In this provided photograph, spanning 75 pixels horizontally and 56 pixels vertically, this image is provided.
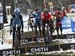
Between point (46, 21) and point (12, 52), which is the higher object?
point (46, 21)

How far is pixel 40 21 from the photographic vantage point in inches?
104

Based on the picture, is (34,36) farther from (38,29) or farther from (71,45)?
(71,45)

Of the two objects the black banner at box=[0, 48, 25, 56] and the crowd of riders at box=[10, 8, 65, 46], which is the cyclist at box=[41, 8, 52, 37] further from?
the black banner at box=[0, 48, 25, 56]

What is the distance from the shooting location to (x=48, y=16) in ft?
8.69

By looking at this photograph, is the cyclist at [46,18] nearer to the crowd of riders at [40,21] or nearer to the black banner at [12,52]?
the crowd of riders at [40,21]

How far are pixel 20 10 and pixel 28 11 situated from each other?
9 cm

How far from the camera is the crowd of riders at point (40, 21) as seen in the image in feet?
8.52

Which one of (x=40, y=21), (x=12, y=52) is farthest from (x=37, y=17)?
(x=12, y=52)

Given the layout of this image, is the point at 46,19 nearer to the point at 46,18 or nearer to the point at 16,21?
the point at 46,18

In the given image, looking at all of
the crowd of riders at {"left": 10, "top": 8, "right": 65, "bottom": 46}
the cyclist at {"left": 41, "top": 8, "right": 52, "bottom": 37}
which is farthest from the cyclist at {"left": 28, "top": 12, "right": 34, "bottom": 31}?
the cyclist at {"left": 41, "top": 8, "right": 52, "bottom": 37}

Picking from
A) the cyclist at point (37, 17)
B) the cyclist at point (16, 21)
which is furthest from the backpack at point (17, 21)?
the cyclist at point (37, 17)

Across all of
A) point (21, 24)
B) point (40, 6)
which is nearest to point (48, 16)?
point (40, 6)

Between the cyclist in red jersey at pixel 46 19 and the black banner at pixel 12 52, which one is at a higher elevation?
the cyclist in red jersey at pixel 46 19

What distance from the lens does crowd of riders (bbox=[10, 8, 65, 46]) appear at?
260cm
